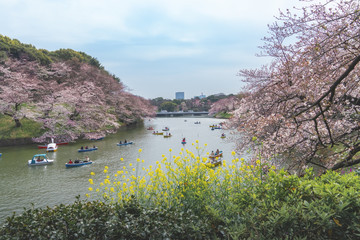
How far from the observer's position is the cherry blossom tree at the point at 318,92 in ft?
15.0

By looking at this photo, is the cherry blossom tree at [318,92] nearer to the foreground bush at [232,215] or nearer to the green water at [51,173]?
the foreground bush at [232,215]

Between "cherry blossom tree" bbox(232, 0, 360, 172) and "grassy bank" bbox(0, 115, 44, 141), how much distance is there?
31.3m

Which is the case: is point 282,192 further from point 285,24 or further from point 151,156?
point 151,156

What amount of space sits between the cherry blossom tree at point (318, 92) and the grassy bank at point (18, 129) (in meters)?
31.3

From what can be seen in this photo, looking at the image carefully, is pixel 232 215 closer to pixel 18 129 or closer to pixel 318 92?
pixel 318 92

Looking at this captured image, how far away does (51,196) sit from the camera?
13.4 metres

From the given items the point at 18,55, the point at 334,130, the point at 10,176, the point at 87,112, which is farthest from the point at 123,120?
the point at 334,130

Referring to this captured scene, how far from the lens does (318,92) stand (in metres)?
6.39

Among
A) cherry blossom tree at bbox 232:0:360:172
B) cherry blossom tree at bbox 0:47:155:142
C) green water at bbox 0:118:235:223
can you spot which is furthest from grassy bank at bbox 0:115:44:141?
cherry blossom tree at bbox 232:0:360:172

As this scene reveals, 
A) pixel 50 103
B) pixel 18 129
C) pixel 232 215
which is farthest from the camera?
pixel 50 103

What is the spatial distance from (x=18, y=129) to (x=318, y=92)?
35.9 metres

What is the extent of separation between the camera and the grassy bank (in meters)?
30.1

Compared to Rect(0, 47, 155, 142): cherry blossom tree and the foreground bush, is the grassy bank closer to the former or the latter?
Rect(0, 47, 155, 142): cherry blossom tree

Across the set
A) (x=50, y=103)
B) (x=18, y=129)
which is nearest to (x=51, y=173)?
(x=18, y=129)
